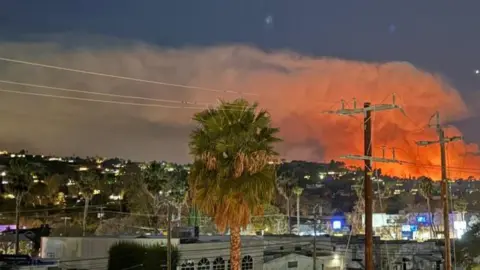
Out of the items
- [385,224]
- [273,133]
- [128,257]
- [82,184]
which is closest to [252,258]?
[128,257]

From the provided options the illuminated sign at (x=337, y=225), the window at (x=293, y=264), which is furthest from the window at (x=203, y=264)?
the illuminated sign at (x=337, y=225)

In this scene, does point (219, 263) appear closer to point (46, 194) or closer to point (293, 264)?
point (293, 264)

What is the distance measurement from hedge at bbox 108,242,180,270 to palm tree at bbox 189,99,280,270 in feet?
45.2

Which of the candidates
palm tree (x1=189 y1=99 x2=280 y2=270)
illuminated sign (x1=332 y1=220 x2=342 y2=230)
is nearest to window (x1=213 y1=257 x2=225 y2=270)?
palm tree (x1=189 y1=99 x2=280 y2=270)

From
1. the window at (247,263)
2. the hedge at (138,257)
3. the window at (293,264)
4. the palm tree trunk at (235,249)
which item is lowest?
the window at (293,264)

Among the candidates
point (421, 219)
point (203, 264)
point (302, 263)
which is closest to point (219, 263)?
point (203, 264)

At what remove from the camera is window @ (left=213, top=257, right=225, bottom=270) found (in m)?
39.9

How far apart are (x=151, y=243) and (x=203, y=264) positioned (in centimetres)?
397

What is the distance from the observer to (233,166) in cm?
2477

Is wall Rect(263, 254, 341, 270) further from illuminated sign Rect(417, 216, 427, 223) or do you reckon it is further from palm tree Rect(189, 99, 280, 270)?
illuminated sign Rect(417, 216, 427, 223)

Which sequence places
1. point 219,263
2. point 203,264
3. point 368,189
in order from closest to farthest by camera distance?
point 368,189 → point 203,264 → point 219,263

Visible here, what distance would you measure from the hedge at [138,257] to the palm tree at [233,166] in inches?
542

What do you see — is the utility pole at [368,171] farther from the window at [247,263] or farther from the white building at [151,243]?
the window at [247,263]

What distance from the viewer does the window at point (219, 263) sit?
39.9 metres
